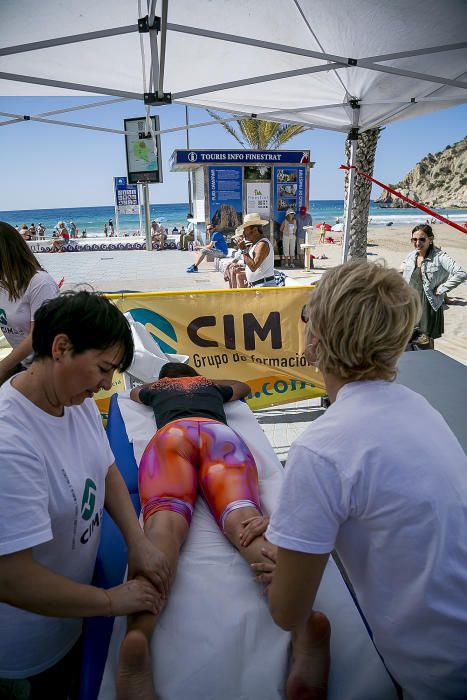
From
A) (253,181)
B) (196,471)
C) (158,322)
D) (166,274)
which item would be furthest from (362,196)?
(196,471)

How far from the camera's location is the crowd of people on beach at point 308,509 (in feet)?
3.53

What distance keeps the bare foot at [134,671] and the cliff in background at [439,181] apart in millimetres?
79058

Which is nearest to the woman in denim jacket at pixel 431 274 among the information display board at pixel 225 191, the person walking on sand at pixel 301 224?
the person walking on sand at pixel 301 224

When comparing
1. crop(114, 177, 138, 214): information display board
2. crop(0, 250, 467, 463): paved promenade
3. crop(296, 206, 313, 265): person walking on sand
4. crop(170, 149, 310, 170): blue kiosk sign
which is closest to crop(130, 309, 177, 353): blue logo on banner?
crop(0, 250, 467, 463): paved promenade

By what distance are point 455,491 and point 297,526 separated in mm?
397

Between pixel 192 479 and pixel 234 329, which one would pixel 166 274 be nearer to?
pixel 234 329

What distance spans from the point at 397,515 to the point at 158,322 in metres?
3.66

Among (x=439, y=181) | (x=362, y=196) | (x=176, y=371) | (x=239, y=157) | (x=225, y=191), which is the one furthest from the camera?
(x=439, y=181)

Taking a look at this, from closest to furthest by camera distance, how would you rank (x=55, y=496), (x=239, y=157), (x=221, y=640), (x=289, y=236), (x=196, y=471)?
1. (x=55, y=496)
2. (x=221, y=640)
3. (x=196, y=471)
4. (x=289, y=236)
5. (x=239, y=157)

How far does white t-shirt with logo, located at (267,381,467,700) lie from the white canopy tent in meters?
3.86

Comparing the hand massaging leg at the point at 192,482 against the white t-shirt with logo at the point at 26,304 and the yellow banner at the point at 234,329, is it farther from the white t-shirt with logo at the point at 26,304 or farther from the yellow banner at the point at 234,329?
the yellow banner at the point at 234,329

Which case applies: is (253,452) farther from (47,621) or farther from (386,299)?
(386,299)

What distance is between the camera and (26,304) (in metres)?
2.88

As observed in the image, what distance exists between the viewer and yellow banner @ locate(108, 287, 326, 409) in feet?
14.7
